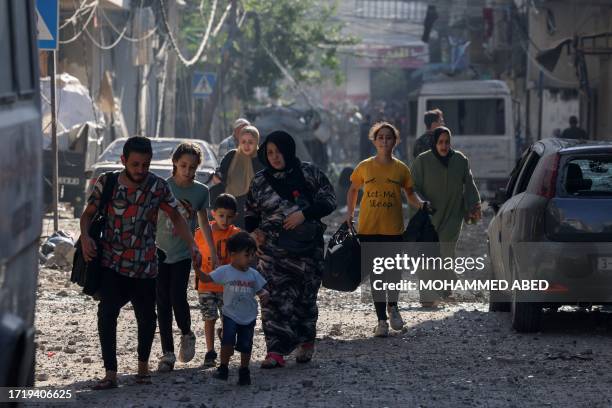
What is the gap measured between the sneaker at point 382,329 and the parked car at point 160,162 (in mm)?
7487

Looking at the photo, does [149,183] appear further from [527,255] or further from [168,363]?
[527,255]

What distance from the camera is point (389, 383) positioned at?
26.6 ft

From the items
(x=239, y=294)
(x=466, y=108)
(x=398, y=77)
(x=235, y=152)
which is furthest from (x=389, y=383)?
(x=398, y=77)

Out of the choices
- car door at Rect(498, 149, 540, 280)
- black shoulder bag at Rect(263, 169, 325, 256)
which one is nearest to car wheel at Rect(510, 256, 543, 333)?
car door at Rect(498, 149, 540, 280)

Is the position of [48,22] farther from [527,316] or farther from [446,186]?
[527,316]

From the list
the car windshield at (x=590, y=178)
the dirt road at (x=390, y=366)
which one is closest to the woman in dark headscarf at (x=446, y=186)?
the dirt road at (x=390, y=366)

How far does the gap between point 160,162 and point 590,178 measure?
385 inches

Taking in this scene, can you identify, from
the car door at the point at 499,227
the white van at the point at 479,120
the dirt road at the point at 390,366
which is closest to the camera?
the dirt road at the point at 390,366

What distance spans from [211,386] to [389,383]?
3.51ft

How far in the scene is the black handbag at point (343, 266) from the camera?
989cm

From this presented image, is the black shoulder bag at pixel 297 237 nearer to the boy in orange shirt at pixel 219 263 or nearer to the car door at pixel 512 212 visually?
the boy in orange shirt at pixel 219 263

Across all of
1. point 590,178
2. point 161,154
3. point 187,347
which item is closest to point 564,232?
point 590,178

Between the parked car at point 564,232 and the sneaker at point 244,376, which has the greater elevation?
the parked car at point 564,232

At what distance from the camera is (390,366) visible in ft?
28.8
